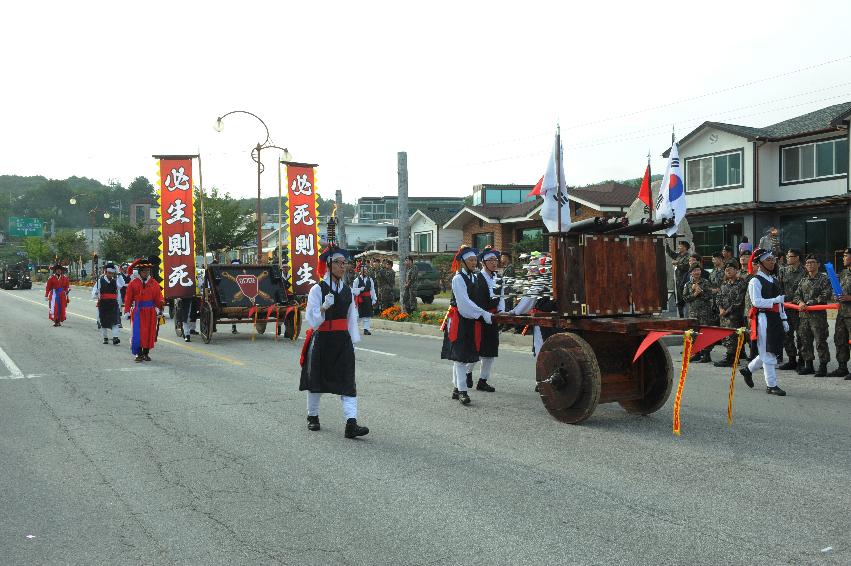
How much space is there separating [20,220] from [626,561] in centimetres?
8748

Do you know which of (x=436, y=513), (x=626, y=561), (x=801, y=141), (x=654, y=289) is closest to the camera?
(x=626, y=561)

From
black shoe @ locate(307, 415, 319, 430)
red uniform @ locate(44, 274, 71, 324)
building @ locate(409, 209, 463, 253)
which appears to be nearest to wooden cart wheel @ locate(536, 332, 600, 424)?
black shoe @ locate(307, 415, 319, 430)

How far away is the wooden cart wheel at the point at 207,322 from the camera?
58.0 feet

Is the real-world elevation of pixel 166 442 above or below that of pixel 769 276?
below

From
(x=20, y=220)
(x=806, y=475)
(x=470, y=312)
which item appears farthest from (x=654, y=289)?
(x=20, y=220)

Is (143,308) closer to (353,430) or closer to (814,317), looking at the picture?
(353,430)

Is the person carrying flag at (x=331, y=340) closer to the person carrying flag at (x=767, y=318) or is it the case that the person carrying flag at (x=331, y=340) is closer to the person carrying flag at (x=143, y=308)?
the person carrying flag at (x=767, y=318)

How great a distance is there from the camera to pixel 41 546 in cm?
474

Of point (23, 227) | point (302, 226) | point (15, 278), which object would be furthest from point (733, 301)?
point (23, 227)

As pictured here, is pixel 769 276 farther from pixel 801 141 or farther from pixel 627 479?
pixel 801 141

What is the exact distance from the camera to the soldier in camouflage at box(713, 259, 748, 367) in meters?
12.6

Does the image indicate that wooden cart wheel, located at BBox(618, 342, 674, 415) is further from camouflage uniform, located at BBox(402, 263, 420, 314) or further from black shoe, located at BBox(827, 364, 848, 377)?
camouflage uniform, located at BBox(402, 263, 420, 314)

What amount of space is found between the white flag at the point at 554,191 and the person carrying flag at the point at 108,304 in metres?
12.7

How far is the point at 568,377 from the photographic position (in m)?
7.96
